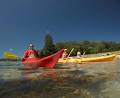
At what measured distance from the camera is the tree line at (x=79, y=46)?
79.6 m

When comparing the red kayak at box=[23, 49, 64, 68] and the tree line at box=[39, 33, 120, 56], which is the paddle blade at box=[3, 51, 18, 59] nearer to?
the red kayak at box=[23, 49, 64, 68]

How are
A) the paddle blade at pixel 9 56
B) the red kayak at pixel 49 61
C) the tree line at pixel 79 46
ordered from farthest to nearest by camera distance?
the tree line at pixel 79 46, the paddle blade at pixel 9 56, the red kayak at pixel 49 61

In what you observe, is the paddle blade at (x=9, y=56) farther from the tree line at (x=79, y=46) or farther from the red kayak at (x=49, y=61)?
the tree line at (x=79, y=46)

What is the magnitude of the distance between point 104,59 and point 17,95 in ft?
60.0

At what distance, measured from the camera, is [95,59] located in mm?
25750

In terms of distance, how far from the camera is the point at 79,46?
8775cm

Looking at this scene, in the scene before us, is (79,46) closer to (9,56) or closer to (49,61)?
(9,56)

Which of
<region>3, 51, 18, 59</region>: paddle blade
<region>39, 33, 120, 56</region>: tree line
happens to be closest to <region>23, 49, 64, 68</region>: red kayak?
<region>3, 51, 18, 59</region>: paddle blade

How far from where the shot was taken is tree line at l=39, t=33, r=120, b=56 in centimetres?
7960

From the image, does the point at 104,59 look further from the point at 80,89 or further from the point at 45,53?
the point at 45,53

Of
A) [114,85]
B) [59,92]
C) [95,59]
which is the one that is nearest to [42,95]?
[59,92]

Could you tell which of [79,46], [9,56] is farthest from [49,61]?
[79,46]

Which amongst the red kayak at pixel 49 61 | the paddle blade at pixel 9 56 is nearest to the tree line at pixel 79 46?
the paddle blade at pixel 9 56

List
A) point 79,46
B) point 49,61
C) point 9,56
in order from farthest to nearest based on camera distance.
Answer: point 79,46 < point 9,56 < point 49,61
